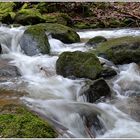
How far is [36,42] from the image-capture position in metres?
9.78

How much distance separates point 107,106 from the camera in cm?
623

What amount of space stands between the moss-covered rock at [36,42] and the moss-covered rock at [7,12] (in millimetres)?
4968

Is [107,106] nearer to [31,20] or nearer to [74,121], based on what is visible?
[74,121]

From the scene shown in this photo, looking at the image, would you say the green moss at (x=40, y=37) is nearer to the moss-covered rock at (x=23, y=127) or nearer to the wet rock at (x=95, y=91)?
the wet rock at (x=95, y=91)

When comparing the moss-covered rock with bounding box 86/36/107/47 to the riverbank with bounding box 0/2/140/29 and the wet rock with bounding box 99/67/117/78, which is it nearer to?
the wet rock with bounding box 99/67/117/78

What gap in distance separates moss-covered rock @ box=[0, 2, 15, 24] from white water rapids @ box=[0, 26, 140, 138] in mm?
4526

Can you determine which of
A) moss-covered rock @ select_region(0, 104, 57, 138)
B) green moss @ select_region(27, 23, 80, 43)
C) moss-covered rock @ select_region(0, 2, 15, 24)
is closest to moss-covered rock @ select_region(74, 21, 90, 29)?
moss-covered rock @ select_region(0, 2, 15, 24)

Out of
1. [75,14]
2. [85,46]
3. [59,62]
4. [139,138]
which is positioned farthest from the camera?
[75,14]

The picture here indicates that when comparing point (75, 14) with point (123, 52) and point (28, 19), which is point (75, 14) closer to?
point (28, 19)

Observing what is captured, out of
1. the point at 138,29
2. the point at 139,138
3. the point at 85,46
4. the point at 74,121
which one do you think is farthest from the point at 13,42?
the point at 139,138

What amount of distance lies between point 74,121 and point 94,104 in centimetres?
95

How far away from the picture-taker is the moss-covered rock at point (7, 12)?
14.8 meters

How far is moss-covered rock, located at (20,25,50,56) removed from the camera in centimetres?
978

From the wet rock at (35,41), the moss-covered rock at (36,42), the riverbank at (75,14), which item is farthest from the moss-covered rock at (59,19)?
the moss-covered rock at (36,42)
